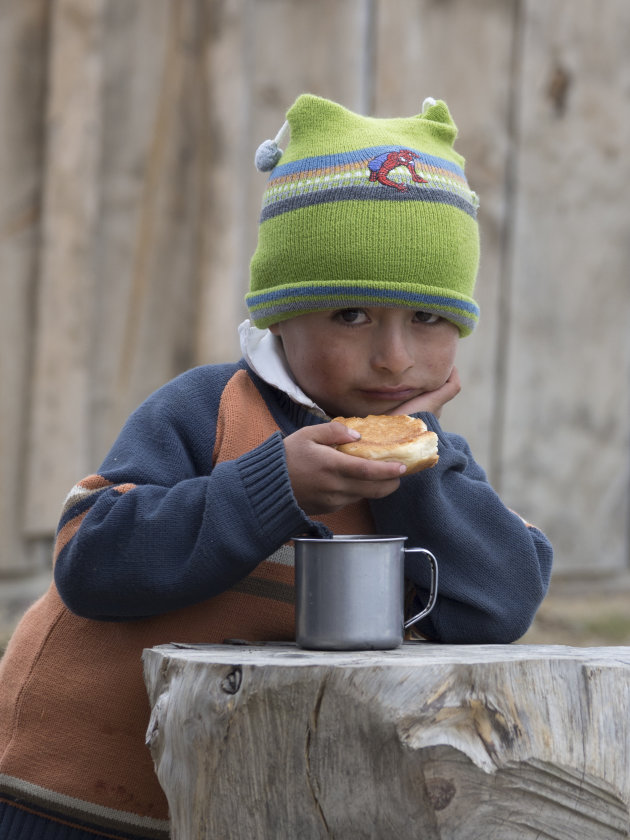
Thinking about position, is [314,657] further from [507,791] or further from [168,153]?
[168,153]

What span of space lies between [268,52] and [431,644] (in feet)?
9.80

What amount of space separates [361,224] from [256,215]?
8.07ft

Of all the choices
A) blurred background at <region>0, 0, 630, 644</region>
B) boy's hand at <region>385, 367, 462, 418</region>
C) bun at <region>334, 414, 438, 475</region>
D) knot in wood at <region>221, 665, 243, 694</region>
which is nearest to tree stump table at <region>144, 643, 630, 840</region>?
knot in wood at <region>221, 665, 243, 694</region>

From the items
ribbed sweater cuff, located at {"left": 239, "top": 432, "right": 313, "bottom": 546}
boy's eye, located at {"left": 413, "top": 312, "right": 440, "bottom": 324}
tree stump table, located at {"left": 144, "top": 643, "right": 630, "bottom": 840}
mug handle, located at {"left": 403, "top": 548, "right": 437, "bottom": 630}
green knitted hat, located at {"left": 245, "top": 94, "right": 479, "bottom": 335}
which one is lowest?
tree stump table, located at {"left": 144, "top": 643, "right": 630, "bottom": 840}

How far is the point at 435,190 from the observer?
221 centimetres

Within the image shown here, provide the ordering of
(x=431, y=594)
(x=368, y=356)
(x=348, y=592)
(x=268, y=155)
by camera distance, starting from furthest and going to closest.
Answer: (x=268, y=155)
(x=368, y=356)
(x=431, y=594)
(x=348, y=592)

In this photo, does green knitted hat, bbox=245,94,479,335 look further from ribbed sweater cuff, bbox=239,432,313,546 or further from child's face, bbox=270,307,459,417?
ribbed sweater cuff, bbox=239,432,313,546

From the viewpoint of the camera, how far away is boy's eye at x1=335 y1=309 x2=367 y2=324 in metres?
2.17

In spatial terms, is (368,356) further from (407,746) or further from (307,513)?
(407,746)

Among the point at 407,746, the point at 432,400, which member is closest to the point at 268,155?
the point at 432,400

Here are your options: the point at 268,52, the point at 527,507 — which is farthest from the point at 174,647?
the point at 527,507

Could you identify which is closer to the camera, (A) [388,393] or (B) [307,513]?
(B) [307,513]

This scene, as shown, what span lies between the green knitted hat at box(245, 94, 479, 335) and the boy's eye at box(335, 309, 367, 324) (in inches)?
1.0

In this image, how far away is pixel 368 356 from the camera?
7.07ft
